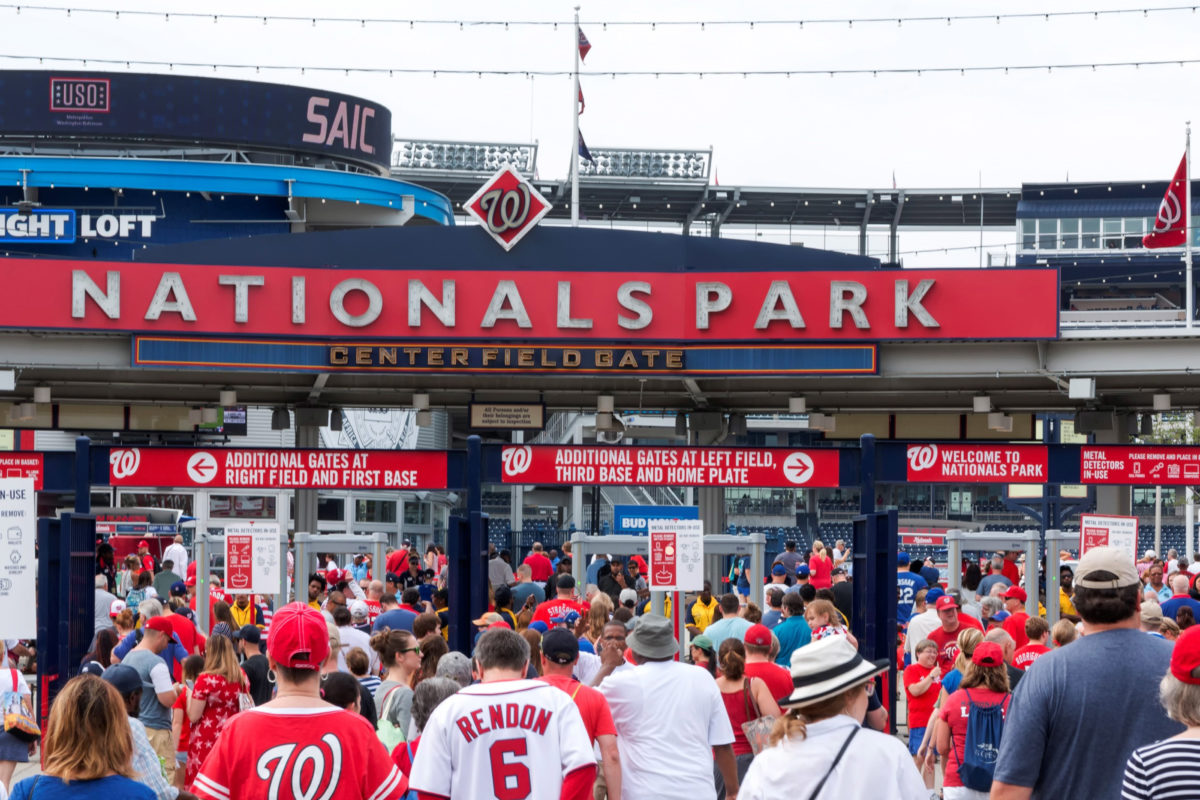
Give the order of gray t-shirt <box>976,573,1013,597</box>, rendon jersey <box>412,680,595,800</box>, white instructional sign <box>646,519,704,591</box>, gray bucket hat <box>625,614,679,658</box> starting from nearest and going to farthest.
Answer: rendon jersey <box>412,680,595,800</box> < gray bucket hat <box>625,614,679,658</box> < white instructional sign <box>646,519,704,591</box> < gray t-shirt <box>976,573,1013,597</box>

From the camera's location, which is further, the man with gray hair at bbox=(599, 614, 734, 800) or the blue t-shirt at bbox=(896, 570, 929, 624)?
the blue t-shirt at bbox=(896, 570, 929, 624)

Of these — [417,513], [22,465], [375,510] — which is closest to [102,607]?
[22,465]

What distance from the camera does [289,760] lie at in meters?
5.48

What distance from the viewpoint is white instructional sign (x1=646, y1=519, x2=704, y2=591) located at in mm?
15891

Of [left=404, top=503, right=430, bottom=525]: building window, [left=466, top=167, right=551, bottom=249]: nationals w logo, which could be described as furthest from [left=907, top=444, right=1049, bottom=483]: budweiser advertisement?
[left=404, top=503, right=430, bottom=525]: building window

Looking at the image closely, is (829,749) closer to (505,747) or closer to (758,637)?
(505,747)

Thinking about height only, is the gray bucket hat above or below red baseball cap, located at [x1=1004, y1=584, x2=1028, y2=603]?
above

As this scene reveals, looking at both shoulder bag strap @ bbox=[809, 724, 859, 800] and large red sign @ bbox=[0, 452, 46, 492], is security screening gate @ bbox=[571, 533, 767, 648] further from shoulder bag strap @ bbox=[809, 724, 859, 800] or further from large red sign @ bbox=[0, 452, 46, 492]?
shoulder bag strap @ bbox=[809, 724, 859, 800]

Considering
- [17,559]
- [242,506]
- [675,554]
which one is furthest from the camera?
[242,506]

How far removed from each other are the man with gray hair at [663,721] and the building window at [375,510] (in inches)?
1751

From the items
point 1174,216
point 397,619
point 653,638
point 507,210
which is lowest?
point 397,619

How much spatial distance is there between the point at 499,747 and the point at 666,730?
1644 mm

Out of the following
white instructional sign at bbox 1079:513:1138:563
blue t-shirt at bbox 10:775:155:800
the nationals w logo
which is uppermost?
the nationals w logo

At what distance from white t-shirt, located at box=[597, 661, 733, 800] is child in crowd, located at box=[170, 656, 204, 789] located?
3436 mm
